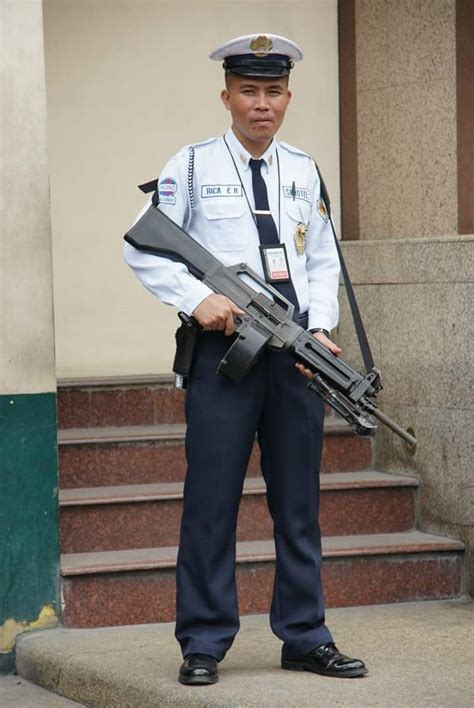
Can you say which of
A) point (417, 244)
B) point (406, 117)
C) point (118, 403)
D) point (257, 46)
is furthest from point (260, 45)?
point (118, 403)

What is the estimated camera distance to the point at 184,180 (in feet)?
15.0

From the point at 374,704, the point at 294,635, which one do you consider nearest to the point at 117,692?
the point at 294,635

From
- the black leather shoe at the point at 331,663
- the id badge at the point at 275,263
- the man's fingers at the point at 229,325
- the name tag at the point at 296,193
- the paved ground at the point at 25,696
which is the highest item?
the name tag at the point at 296,193

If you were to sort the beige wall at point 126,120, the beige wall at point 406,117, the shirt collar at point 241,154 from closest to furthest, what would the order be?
the shirt collar at point 241,154 → the beige wall at point 406,117 → the beige wall at point 126,120

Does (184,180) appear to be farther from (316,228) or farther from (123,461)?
(123,461)

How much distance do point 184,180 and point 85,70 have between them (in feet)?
8.85

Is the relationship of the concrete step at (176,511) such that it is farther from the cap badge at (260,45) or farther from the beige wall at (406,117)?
the cap badge at (260,45)

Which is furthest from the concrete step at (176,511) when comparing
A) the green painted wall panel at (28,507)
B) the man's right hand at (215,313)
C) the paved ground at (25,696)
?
the man's right hand at (215,313)

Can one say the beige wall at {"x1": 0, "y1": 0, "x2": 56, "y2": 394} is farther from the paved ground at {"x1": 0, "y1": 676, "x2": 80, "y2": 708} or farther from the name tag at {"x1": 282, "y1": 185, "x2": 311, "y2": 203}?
the name tag at {"x1": 282, "y1": 185, "x2": 311, "y2": 203}

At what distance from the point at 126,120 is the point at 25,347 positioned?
6.55 ft

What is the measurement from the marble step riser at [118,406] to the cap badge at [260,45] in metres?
2.57

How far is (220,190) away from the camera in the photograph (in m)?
4.57

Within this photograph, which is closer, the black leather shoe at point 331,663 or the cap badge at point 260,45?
the cap badge at point 260,45

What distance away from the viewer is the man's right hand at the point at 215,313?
4391 millimetres
